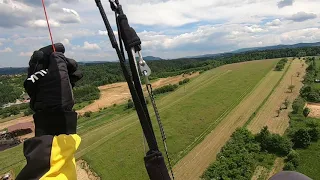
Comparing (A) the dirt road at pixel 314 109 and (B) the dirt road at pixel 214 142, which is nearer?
(B) the dirt road at pixel 214 142

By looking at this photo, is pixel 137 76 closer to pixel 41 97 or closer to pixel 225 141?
pixel 41 97

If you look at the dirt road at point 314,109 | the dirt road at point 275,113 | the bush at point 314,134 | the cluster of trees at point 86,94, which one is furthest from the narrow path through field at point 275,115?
the cluster of trees at point 86,94

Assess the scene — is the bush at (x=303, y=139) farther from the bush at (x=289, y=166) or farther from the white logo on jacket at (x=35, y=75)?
the white logo on jacket at (x=35, y=75)

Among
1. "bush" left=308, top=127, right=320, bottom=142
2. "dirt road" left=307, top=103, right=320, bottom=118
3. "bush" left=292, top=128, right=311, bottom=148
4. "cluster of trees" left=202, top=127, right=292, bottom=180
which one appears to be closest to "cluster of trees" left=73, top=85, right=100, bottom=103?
"dirt road" left=307, top=103, right=320, bottom=118

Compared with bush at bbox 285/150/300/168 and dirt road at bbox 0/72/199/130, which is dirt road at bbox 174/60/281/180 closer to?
bush at bbox 285/150/300/168

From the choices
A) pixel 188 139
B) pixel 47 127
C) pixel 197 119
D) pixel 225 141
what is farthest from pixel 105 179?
pixel 47 127

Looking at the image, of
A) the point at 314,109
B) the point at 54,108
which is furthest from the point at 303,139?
the point at 54,108

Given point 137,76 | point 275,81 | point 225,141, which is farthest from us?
point 275,81
